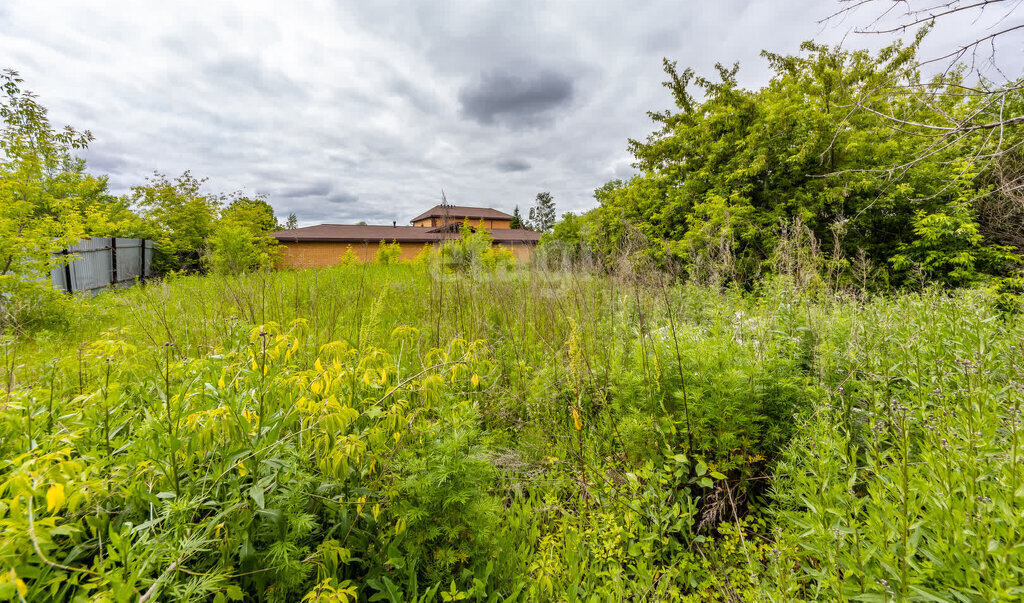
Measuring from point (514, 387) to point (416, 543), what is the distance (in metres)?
1.56

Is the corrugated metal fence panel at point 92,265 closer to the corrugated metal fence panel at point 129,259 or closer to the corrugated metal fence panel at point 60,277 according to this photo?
the corrugated metal fence panel at point 60,277

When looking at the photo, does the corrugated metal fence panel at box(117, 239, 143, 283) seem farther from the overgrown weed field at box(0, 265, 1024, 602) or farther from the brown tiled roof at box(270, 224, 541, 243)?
the overgrown weed field at box(0, 265, 1024, 602)

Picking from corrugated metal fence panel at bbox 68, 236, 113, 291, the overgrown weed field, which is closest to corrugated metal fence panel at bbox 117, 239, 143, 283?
corrugated metal fence panel at bbox 68, 236, 113, 291

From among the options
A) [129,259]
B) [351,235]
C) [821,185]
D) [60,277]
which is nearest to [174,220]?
[129,259]

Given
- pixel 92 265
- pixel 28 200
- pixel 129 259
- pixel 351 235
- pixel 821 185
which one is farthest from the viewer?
pixel 351 235

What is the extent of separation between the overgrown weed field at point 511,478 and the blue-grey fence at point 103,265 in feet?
30.3

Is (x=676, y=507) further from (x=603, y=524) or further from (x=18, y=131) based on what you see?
(x=18, y=131)

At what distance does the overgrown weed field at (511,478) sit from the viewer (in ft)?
3.05

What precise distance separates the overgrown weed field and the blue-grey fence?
30.3ft

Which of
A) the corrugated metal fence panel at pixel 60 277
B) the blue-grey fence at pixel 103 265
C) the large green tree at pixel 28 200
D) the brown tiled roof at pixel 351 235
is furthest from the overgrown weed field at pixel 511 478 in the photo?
the brown tiled roof at pixel 351 235

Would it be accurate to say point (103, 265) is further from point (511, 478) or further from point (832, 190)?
point (832, 190)

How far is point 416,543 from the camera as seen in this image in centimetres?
136

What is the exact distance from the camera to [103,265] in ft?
34.8

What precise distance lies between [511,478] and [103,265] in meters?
15.2
